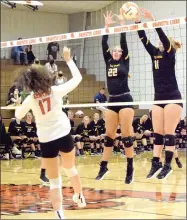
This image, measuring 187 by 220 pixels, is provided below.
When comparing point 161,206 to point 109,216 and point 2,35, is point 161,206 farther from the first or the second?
point 2,35

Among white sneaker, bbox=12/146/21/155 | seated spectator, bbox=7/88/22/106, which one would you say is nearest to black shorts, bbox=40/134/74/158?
seated spectator, bbox=7/88/22/106

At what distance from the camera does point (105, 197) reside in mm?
7383

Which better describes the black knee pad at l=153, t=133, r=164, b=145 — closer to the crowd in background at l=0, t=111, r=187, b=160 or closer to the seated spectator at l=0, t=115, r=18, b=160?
the crowd in background at l=0, t=111, r=187, b=160

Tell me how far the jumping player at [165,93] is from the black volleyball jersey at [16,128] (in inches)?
283

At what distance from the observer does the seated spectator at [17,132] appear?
13322mm

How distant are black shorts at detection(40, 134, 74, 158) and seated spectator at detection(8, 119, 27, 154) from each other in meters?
8.28

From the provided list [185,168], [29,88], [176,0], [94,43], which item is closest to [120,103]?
[29,88]

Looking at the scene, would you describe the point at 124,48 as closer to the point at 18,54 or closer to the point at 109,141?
the point at 109,141

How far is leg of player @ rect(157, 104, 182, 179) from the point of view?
6.46m

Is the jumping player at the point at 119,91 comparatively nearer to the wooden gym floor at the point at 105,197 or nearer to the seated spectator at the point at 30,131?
the wooden gym floor at the point at 105,197

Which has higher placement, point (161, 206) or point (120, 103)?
point (120, 103)

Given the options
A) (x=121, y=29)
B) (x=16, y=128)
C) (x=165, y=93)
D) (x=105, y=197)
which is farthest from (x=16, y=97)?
(x=165, y=93)

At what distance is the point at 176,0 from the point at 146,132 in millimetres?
4752

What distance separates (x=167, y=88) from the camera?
6.51 meters
